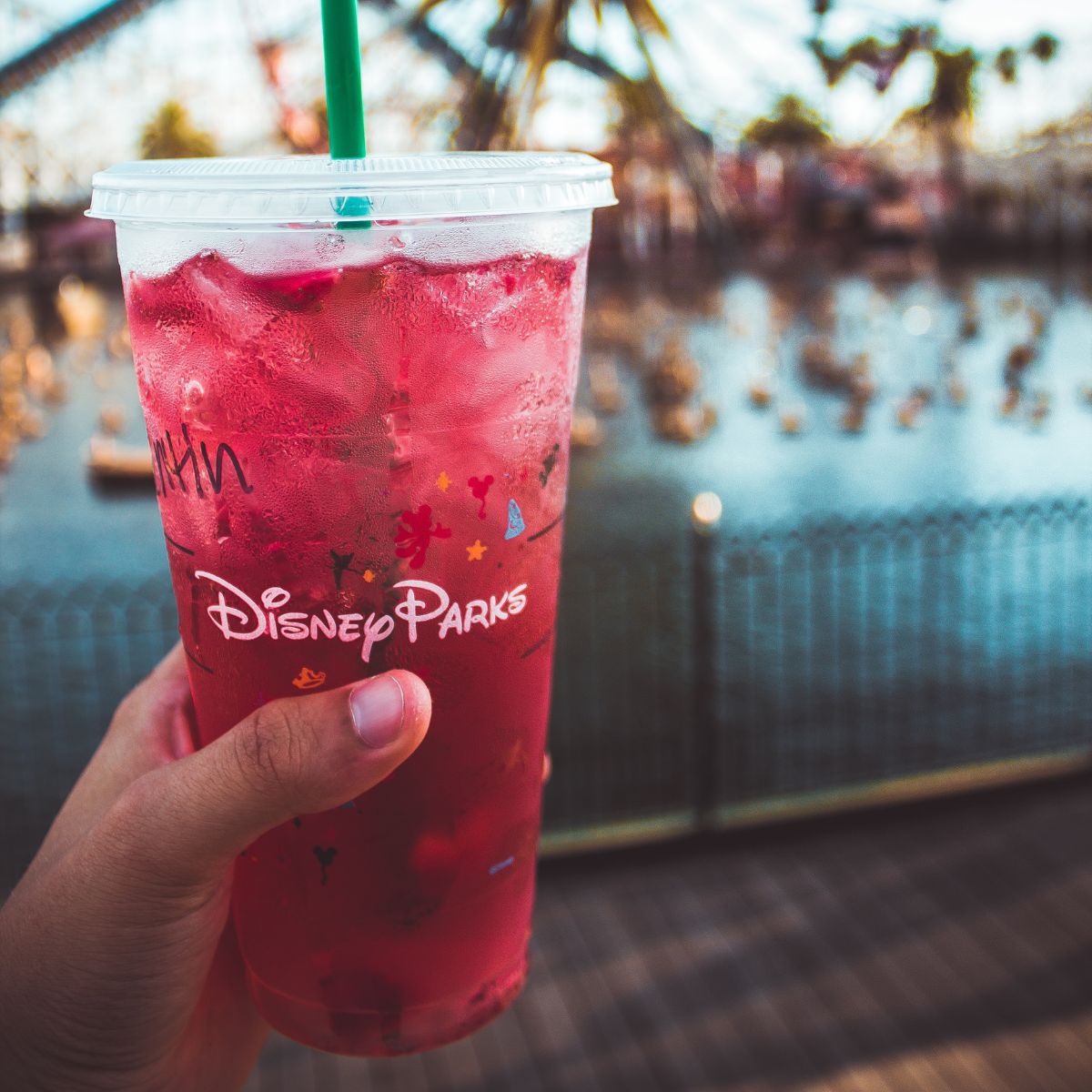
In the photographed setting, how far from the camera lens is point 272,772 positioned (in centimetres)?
87

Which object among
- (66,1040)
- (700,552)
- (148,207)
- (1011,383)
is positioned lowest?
(1011,383)

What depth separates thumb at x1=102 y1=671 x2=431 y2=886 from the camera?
852 mm

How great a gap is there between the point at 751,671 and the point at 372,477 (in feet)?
19.9

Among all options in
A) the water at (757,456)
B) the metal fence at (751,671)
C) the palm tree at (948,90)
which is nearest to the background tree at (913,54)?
the palm tree at (948,90)

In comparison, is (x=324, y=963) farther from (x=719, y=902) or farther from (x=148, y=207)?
(x=719, y=902)

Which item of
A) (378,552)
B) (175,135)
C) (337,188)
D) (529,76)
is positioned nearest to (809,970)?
(529,76)

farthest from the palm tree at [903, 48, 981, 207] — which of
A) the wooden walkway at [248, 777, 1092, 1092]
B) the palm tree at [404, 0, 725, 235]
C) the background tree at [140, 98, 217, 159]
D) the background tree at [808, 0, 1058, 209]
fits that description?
the background tree at [140, 98, 217, 159]

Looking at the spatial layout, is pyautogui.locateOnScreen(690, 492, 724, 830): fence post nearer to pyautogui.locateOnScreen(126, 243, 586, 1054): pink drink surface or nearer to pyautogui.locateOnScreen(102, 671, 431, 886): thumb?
pyautogui.locateOnScreen(126, 243, 586, 1054): pink drink surface

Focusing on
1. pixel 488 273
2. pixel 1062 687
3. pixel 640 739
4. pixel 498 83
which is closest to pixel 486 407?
pixel 488 273

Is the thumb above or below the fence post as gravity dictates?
above

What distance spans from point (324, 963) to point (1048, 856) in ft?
13.7

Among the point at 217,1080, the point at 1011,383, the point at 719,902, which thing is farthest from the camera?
the point at 1011,383

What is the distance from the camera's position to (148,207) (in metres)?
0.87

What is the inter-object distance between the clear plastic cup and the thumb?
5 centimetres
